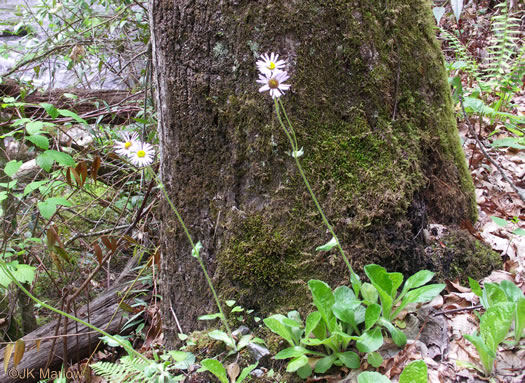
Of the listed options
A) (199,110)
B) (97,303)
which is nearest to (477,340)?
(199,110)

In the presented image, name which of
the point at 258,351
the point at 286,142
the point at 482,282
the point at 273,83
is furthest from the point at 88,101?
the point at 482,282

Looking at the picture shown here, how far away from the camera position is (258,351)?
1.59m

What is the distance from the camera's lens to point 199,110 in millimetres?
1755

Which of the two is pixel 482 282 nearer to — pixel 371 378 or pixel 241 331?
pixel 371 378

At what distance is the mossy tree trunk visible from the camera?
167 centimetres

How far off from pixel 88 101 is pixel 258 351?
3212 millimetres

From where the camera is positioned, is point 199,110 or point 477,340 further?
point 199,110

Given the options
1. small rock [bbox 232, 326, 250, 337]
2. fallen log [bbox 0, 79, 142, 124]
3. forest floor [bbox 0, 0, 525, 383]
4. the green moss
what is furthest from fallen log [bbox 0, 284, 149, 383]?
the green moss

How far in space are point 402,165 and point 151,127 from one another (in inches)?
85.1

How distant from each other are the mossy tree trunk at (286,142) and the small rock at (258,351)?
0.15 metres

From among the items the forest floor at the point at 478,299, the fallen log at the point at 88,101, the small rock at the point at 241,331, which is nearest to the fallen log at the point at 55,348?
the forest floor at the point at 478,299

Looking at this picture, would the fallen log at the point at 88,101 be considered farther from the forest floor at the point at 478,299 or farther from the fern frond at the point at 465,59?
the fern frond at the point at 465,59

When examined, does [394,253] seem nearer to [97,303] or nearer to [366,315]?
[366,315]

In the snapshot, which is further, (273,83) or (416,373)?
(273,83)
